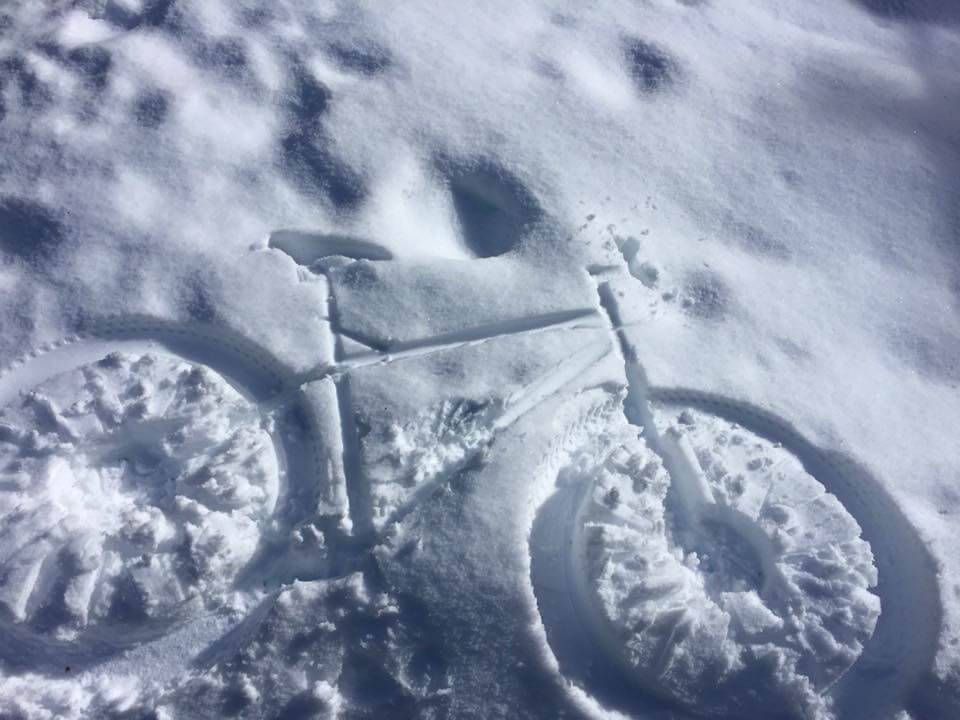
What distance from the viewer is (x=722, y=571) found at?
222 centimetres

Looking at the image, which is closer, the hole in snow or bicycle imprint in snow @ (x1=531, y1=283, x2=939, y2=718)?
bicycle imprint in snow @ (x1=531, y1=283, x2=939, y2=718)

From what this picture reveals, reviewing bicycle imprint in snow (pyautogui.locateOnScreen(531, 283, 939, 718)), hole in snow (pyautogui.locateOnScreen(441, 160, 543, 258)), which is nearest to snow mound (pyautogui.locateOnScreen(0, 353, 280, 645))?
bicycle imprint in snow (pyautogui.locateOnScreen(531, 283, 939, 718))

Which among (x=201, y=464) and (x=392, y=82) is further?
(x=392, y=82)

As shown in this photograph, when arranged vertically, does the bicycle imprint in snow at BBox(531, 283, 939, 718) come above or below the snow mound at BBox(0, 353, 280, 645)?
above

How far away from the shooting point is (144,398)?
7.54 feet

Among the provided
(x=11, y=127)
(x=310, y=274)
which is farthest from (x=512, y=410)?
(x=11, y=127)

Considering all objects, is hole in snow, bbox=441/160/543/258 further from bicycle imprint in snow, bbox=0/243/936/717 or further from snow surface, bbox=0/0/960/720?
bicycle imprint in snow, bbox=0/243/936/717

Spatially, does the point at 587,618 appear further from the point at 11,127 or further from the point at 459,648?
the point at 11,127

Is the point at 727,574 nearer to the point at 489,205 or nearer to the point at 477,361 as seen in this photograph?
the point at 477,361

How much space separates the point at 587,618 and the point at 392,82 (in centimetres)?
217

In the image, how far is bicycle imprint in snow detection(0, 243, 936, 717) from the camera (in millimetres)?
2039

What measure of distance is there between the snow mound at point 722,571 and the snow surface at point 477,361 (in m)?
0.01

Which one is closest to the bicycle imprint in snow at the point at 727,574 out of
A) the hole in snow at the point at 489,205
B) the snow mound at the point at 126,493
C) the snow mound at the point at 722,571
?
the snow mound at the point at 722,571

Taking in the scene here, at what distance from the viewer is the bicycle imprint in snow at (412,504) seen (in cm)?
204
